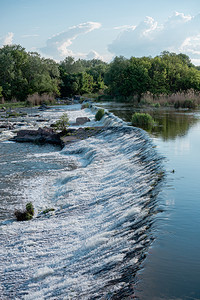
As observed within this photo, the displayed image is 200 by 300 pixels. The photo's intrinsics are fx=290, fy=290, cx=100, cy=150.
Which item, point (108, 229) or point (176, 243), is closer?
point (176, 243)

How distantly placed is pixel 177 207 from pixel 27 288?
334 cm

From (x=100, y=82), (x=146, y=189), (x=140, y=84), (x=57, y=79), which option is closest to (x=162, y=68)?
(x=140, y=84)

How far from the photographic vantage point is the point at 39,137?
19.1 m

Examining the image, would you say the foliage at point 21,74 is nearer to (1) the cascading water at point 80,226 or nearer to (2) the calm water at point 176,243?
(1) the cascading water at point 80,226

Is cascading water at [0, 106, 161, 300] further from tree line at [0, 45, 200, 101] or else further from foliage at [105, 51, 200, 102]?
foliage at [105, 51, 200, 102]

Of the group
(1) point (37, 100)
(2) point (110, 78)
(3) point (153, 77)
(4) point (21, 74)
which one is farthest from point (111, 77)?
(4) point (21, 74)

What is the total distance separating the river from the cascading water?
2cm

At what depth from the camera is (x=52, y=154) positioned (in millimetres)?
15453

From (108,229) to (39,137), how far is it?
14.2 meters

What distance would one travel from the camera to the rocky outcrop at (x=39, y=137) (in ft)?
62.3

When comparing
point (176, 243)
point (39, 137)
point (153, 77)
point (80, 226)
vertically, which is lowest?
point (80, 226)

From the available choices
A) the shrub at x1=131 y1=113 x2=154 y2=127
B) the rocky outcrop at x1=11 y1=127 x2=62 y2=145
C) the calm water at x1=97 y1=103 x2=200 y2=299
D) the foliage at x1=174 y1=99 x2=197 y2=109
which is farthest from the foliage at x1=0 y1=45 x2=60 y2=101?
the calm water at x1=97 y1=103 x2=200 y2=299

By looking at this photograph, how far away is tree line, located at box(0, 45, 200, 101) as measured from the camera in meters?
47.6

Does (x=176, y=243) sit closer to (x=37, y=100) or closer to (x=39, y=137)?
(x=39, y=137)
